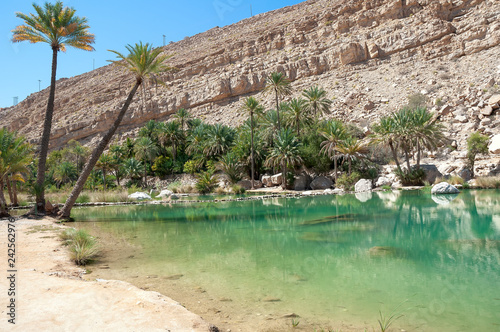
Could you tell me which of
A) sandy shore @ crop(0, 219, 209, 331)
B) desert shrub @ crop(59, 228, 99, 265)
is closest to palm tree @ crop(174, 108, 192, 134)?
desert shrub @ crop(59, 228, 99, 265)

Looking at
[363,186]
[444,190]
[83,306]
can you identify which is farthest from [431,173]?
[83,306]

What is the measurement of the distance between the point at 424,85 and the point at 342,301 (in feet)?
146

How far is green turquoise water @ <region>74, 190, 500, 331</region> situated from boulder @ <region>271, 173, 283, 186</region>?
75.1 ft

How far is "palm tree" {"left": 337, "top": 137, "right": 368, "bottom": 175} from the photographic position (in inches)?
1284

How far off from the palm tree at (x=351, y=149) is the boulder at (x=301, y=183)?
4661 millimetres

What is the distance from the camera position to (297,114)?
39156 millimetres

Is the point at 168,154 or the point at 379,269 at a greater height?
the point at 168,154

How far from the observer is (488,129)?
3083 cm

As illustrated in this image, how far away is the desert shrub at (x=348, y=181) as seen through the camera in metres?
31.3

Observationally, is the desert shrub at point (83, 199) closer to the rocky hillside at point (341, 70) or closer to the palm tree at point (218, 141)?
the palm tree at point (218, 141)

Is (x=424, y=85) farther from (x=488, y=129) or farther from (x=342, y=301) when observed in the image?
(x=342, y=301)

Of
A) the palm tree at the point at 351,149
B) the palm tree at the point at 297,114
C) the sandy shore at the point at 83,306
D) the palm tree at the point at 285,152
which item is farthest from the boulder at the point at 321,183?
the sandy shore at the point at 83,306

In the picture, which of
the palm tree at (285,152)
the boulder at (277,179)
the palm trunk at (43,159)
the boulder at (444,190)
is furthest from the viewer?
the boulder at (277,179)

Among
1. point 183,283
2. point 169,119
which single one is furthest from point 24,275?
point 169,119
